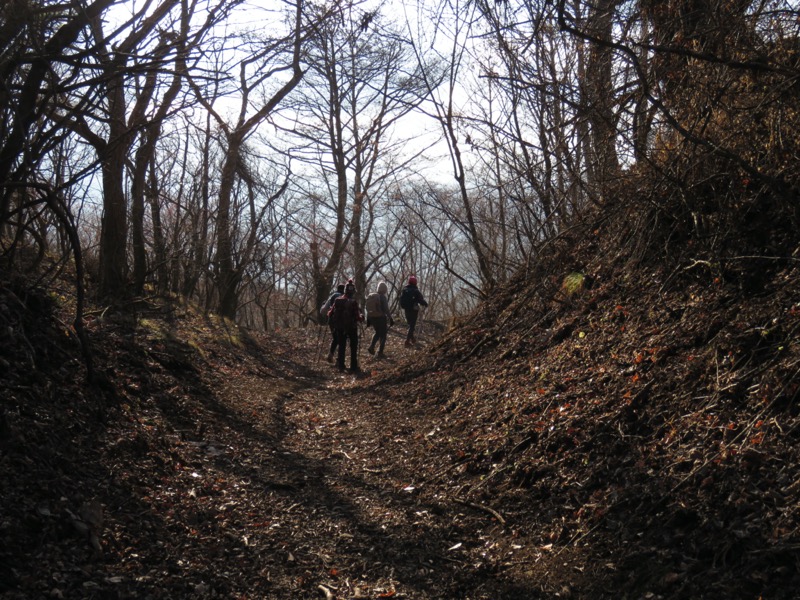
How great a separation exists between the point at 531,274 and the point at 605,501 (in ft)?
20.9

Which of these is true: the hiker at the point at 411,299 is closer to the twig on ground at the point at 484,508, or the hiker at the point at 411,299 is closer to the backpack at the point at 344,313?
the backpack at the point at 344,313

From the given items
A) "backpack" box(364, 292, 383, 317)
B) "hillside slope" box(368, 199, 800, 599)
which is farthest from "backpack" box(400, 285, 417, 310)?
"hillside slope" box(368, 199, 800, 599)

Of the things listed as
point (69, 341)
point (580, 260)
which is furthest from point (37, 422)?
point (580, 260)

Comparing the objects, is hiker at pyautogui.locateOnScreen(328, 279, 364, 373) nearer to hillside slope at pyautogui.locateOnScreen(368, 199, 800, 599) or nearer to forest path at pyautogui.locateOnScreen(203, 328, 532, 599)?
forest path at pyautogui.locateOnScreen(203, 328, 532, 599)

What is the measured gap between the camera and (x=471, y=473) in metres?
5.44

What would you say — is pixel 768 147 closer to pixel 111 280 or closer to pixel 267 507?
pixel 267 507

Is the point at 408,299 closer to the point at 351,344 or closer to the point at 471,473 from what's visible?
the point at 351,344

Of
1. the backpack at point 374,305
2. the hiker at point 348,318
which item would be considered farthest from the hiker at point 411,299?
the hiker at point 348,318

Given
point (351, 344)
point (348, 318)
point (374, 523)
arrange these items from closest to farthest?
point (374, 523) < point (348, 318) < point (351, 344)

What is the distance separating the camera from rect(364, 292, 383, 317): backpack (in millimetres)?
15305

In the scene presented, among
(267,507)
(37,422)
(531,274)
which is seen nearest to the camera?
(37,422)

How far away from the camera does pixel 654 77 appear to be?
5.92 meters

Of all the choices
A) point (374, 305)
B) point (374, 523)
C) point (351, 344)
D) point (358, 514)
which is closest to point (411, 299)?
point (374, 305)

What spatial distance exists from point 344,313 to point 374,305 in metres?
1.96
